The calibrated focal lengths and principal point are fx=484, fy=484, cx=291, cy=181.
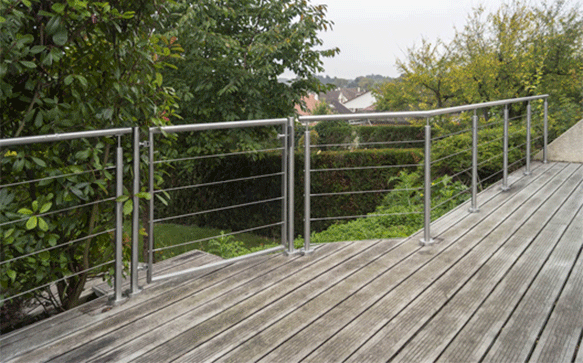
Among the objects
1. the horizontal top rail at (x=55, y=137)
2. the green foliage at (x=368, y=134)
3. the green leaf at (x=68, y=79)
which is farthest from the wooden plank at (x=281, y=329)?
the green foliage at (x=368, y=134)

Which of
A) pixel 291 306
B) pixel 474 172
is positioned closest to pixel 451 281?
pixel 291 306

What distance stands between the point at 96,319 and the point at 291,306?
1.04 metres

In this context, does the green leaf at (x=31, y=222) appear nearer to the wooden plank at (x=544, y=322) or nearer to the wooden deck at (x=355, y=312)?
the wooden deck at (x=355, y=312)

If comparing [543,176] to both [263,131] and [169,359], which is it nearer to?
[263,131]

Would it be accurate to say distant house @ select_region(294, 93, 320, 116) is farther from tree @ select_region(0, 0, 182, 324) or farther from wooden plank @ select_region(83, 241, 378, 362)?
tree @ select_region(0, 0, 182, 324)

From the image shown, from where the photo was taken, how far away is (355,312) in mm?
2590

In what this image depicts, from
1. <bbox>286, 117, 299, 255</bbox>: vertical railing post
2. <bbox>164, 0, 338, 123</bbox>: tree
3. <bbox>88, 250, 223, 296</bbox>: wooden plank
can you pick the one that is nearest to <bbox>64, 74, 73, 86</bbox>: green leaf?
<bbox>88, 250, 223, 296</bbox>: wooden plank

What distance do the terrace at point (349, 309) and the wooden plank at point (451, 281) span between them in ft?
0.03

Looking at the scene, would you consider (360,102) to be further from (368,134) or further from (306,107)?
(306,107)

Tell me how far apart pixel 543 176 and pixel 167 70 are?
6141 mm

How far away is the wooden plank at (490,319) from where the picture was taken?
2.19 metres

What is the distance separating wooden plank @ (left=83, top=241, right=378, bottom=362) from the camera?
223 centimetres

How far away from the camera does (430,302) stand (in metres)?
2.71

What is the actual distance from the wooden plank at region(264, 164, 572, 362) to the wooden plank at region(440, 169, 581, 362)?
383 mm
